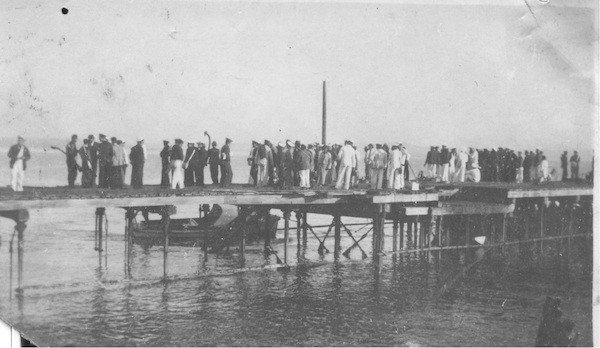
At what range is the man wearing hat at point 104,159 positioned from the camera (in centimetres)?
1886

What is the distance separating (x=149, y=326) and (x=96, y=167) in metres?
5.57

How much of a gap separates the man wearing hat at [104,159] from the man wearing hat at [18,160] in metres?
2.66

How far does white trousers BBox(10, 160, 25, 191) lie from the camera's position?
1636 centimetres

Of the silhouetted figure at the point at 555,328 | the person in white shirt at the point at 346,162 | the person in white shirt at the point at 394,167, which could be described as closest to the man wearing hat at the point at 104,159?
the person in white shirt at the point at 346,162

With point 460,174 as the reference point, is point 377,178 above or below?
below

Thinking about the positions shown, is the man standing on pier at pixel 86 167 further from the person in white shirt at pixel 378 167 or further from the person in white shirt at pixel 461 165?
the person in white shirt at pixel 461 165

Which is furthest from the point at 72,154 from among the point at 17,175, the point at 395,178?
the point at 395,178

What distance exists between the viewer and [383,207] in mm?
21656

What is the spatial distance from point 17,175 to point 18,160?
630mm

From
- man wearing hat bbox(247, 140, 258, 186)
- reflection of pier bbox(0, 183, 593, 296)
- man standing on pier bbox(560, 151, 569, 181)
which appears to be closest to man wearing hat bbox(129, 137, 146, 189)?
reflection of pier bbox(0, 183, 593, 296)

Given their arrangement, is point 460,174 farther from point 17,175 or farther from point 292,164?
point 17,175

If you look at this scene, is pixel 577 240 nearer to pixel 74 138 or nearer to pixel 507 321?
pixel 507 321

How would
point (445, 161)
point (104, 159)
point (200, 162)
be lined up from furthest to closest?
point (445, 161) → point (200, 162) → point (104, 159)

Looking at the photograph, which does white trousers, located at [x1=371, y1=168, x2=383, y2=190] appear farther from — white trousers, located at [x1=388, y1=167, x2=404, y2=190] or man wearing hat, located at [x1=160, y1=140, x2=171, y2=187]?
man wearing hat, located at [x1=160, y1=140, x2=171, y2=187]
